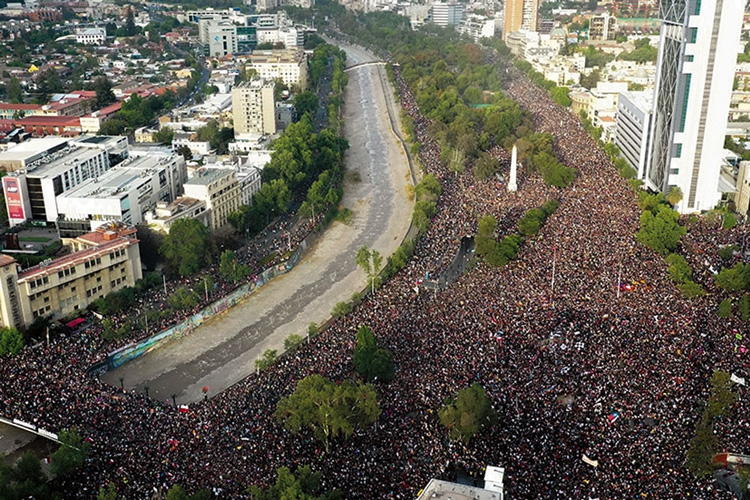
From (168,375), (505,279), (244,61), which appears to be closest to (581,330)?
(505,279)

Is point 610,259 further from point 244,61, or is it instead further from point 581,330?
point 244,61

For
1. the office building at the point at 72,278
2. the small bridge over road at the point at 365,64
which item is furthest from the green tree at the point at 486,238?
the small bridge over road at the point at 365,64

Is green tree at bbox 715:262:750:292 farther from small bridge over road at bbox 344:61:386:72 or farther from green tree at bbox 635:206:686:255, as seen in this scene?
small bridge over road at bbox 344:61:386:72

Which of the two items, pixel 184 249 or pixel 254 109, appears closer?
pixel 184 249

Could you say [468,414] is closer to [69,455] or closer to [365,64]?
[69,455]

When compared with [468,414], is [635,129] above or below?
above

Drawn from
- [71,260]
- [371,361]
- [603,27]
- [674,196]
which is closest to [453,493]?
[371,361]
